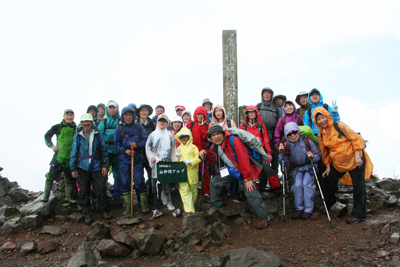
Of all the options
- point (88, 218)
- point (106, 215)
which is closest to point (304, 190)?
point (106, 215)

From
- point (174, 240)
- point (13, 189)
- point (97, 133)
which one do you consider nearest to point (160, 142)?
point (97, 133)

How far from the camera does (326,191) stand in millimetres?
6500

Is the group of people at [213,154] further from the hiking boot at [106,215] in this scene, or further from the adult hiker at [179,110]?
the adult hiker at [179,110]

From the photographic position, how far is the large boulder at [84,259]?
4797 millimetres

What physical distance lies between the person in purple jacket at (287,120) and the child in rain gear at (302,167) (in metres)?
0.84

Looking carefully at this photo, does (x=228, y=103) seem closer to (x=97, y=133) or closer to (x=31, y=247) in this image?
(x=97, y=133)

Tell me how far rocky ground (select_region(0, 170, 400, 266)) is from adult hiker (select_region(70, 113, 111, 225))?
79 cm

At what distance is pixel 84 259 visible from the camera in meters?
4.87

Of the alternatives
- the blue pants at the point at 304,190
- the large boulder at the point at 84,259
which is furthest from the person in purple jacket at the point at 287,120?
the large boulder at the point at 84,259

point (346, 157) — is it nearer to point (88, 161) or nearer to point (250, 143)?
point (250, 143)

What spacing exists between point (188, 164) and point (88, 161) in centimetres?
268

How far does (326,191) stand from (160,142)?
4.58m

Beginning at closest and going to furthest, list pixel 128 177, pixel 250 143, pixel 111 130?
1. pixel 250 143
2. pixel 128 177
3. pixel 111 130

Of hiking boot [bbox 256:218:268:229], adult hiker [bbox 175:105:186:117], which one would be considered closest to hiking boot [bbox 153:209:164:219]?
hiking boot [bbox 256:218:268:229]
